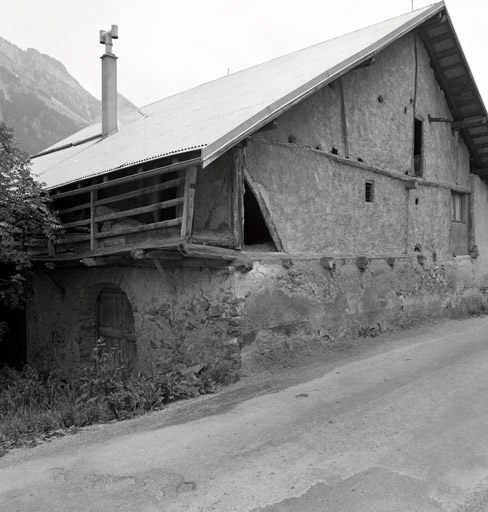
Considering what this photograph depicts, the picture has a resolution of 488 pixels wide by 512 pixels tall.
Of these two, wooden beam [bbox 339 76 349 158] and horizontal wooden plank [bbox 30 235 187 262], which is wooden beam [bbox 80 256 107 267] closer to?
horizontal wooden plank [bbox 30 235 187 262]

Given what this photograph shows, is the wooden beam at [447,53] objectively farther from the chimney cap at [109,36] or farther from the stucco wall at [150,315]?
the stucco wall at [150,315]

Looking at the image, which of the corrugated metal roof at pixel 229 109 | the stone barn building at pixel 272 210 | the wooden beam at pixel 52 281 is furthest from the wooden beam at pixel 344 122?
the wooden beam at pixel 52 281

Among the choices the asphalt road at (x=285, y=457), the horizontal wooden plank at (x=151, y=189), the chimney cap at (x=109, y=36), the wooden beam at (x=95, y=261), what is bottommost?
the asphalt road at (x=285, y=457)

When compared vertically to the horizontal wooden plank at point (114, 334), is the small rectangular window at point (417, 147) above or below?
above

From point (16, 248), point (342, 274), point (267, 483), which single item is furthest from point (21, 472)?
point (342, 274)

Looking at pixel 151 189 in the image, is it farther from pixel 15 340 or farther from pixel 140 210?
pixel 15 340

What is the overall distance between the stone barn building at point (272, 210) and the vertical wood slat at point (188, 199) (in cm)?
2

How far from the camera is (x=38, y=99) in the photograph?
58094 mm

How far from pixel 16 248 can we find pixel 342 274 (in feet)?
20.3

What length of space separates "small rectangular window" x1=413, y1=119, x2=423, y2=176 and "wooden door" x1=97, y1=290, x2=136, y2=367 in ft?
25.0

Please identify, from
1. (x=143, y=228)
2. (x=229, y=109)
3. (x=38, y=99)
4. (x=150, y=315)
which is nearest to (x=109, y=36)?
(x=229, y=109)

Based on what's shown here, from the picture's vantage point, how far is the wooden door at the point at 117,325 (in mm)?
9891

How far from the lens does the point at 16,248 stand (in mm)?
9516

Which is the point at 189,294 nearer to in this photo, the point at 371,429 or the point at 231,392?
the point at 231,392
